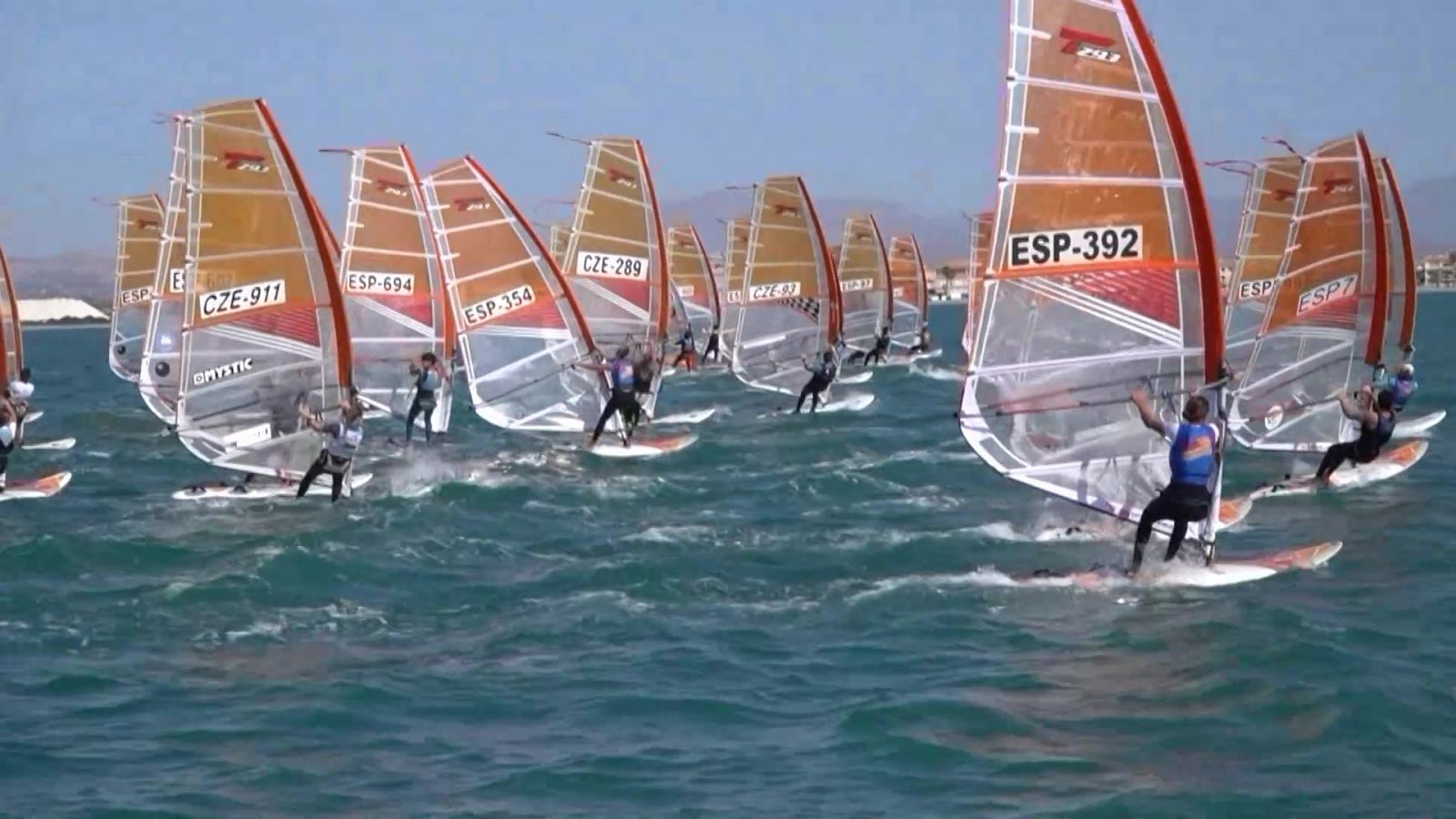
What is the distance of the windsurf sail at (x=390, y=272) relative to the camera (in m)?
25.6

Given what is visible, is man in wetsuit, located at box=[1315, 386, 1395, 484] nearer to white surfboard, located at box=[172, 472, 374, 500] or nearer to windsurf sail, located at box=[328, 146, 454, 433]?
white surfboard, located at box=[172, 472, 374, 500]

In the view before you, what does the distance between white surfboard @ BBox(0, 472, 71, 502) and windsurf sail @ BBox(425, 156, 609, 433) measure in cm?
508

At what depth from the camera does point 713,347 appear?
160 ft

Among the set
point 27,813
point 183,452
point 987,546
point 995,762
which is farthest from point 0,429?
point 995,762

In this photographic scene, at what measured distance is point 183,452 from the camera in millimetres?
25891

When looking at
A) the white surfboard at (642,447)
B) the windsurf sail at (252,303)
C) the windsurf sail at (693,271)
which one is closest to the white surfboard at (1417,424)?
the white surfboard at (642,447)

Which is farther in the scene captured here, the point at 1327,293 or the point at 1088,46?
the point at 1327,293

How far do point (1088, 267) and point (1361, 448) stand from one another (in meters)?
5.99

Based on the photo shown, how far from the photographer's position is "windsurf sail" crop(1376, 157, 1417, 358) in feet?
67.6

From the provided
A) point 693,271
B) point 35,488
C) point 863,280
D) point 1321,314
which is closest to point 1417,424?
point 1321,314

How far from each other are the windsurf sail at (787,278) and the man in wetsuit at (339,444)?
12852 millimetres

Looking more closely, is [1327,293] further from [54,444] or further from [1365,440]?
[54,444]

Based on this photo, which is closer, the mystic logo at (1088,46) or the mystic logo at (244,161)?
the mystic logo at (1088,46)

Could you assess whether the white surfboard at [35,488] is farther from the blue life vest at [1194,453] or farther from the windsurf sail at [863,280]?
the windsurf sail at [863,280]
